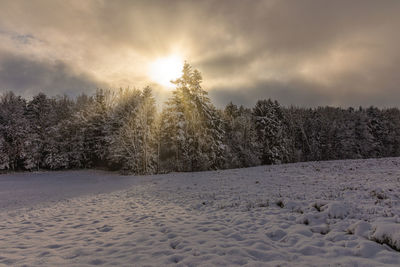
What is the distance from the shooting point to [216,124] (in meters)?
34.4

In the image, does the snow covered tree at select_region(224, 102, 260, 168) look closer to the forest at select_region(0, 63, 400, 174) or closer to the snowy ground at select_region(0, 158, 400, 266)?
the forest at select_region(0, 63, 400, 174)

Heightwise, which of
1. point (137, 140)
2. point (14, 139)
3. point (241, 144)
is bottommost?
point (241, 144)

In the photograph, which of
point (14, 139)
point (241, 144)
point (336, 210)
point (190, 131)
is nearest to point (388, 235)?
point (336, 210)

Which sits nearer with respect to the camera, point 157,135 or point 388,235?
point 388,235

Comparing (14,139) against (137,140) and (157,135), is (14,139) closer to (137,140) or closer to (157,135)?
(137,140)

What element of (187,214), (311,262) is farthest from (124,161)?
(311,262)

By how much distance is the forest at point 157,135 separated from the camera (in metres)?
30.0

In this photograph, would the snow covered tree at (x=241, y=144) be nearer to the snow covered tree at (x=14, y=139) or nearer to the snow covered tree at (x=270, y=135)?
the snow covered tree at (x=270, y=135)

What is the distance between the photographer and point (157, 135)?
30344 millimetres

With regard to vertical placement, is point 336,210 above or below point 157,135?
below

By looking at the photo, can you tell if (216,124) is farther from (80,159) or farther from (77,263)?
(77,263)

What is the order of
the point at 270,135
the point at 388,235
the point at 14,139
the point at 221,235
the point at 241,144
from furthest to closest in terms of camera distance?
the point at 241,144 → the point at 270,135 → the point at 14,139 → the point at 221,235 → the point at 388,235

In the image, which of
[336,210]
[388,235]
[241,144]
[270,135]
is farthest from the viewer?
[241,144]

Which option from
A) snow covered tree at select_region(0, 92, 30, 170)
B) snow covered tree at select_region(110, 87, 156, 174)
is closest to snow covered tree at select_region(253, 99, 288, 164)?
snow covered tree at select_region(110, 87, 156, 174)
